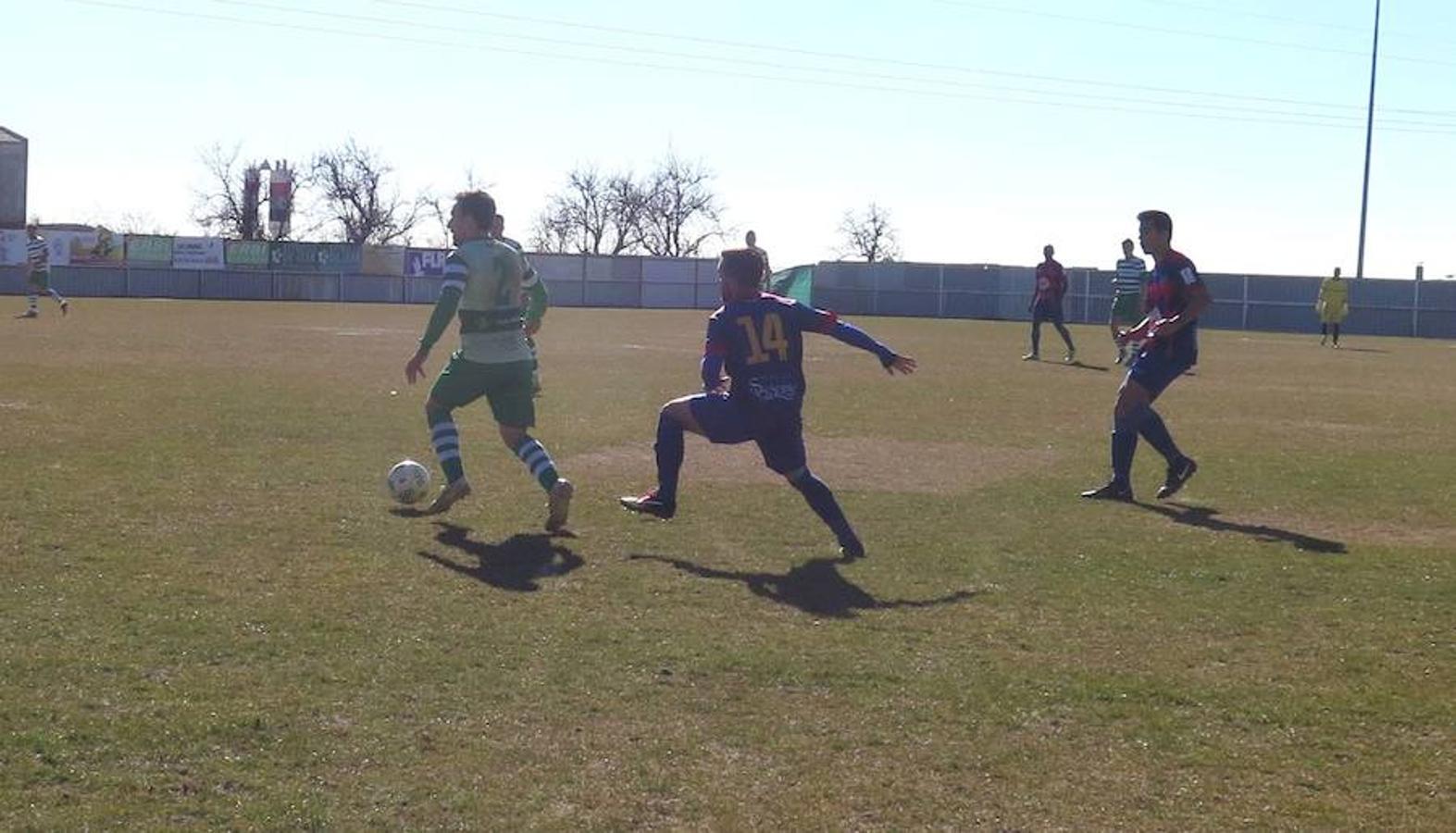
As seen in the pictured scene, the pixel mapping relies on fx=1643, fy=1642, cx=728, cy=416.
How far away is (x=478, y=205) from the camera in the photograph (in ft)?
27.2

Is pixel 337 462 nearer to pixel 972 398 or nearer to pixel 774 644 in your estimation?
pixel 774 644

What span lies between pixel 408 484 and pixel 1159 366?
442cm

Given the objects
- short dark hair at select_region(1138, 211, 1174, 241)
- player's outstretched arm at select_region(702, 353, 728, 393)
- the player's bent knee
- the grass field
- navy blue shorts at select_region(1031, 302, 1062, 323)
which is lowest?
the grass field

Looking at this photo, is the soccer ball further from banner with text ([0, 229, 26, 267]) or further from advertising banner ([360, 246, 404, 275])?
advertising banner ([360, 246, 404, 275])

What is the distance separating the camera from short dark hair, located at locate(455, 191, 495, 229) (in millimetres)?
8281

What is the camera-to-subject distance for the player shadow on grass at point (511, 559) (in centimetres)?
675

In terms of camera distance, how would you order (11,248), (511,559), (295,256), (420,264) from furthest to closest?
(420,264)
(295,256)
(11,248)
(511,559)

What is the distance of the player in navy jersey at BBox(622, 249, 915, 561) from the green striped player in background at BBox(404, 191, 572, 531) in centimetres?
102

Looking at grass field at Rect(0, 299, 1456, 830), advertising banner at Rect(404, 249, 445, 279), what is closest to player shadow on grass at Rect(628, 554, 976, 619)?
grass field at Rect(0, 299, 1456, 830)

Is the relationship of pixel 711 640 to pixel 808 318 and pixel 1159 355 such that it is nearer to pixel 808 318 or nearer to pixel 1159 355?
pixel 808 318

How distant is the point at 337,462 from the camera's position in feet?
33.0

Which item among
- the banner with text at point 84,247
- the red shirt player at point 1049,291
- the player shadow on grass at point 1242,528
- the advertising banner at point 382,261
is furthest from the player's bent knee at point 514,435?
the advertising banner at point 382,261

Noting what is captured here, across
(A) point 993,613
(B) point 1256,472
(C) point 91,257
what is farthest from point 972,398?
(C) point 91,257

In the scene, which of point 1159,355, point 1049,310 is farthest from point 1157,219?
point 1049,310
